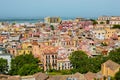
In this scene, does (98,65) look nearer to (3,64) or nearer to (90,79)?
(90,79)

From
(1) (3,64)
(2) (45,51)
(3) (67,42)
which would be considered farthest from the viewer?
(3) (67,42)

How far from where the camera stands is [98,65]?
2906 centimetres

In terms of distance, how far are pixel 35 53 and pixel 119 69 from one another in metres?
15.7

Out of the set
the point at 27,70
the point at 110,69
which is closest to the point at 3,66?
the point at 27,70

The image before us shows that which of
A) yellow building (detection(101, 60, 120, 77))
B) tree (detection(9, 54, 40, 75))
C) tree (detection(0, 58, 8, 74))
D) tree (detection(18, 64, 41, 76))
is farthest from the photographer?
tree (detection(0, 58, 8, 74))

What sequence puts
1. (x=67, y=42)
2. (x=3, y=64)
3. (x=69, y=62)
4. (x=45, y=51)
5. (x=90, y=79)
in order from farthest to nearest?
(x=67, y=42), (x=45, y=51), (x=69, y=62), (x=3, y=64), (x=90, y=79)

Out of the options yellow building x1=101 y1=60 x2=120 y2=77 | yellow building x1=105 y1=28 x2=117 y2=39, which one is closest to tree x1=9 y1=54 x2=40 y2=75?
yellow building x1=101 y1=60 x2=120 y2=77

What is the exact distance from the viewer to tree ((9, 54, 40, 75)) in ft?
91.6

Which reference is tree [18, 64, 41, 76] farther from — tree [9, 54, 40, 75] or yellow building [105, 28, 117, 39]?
yellow building [105, 28, 117, 39]

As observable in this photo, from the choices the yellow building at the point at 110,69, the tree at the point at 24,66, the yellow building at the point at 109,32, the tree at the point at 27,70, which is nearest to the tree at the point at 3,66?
the tree at the point at 24,66

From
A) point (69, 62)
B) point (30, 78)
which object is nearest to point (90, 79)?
point (30, 78)

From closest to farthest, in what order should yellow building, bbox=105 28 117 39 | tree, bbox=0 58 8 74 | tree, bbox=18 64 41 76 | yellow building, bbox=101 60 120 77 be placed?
yellow building, bbox=101 60 120 77
tree, bbox=18 64 41 76
tree, bbox=0 58 8 74
yellow building, bbox=105 28 117 39

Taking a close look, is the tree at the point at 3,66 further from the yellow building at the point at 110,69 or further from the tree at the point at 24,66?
the yellow building at the point at 110,69

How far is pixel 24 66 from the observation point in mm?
28266
